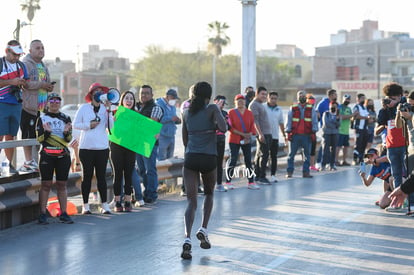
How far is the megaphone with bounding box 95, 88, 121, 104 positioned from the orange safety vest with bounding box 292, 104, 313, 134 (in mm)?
7073

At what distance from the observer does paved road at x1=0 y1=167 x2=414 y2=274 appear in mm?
8508

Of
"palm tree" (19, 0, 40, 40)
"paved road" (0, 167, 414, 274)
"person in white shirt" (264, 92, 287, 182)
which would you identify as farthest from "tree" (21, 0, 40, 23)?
"paved road" (0, 167, 414, 274)

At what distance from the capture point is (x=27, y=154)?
12.1 m

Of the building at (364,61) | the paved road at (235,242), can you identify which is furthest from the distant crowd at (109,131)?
the building at (364,61)

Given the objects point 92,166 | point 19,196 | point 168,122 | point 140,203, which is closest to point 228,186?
point 168,122

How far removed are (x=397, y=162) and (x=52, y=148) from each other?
516 cm

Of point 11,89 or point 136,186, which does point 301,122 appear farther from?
point 11,89

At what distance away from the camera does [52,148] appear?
1155cm

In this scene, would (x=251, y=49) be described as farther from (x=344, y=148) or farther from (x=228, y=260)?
(x=228, y=260)

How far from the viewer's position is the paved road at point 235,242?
27.9ft

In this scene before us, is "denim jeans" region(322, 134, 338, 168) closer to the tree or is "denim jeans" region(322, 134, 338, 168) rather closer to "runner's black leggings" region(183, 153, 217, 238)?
"runner's black leggings" region(183, 153, 217, 238)

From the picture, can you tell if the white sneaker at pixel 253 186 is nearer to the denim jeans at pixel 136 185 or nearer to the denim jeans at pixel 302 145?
the denim jeans at pixel 302 145

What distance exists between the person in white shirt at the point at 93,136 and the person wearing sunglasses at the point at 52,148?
624 millimetres

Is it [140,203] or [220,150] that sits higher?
[220,150]
